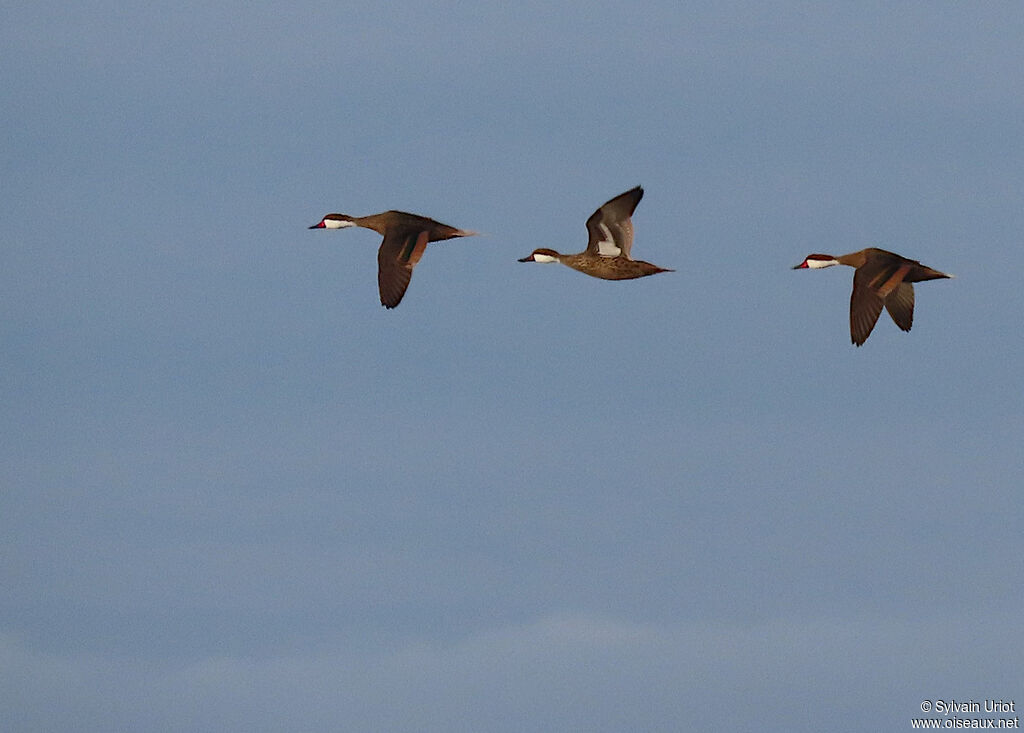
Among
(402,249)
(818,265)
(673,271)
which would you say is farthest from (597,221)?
(818,265)

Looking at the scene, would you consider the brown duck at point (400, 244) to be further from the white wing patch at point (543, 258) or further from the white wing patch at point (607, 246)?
the white wing patch at point (607, 246)

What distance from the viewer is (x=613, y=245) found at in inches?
1578

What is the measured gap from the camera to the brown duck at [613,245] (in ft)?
128

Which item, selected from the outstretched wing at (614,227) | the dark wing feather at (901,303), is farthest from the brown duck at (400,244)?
the dark wing feather at (901,303)

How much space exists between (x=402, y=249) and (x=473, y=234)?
142 cm

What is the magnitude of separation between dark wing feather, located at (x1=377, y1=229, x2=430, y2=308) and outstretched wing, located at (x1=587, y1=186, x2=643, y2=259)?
13.0 feet

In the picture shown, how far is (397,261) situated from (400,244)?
589 millimetres

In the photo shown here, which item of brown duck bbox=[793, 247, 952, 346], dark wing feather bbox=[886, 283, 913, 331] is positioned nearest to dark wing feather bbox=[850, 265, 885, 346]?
brown duck bbox=[793, 247, 952, 346]

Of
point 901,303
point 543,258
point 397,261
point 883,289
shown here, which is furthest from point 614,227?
point 901,303

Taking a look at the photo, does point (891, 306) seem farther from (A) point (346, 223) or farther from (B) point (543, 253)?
(A) point (346, 223)

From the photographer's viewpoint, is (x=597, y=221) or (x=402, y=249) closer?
(x=597, y=221)

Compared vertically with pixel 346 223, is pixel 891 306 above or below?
below

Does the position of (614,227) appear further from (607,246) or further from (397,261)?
(397,261)

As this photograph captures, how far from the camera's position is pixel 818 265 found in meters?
45.7
